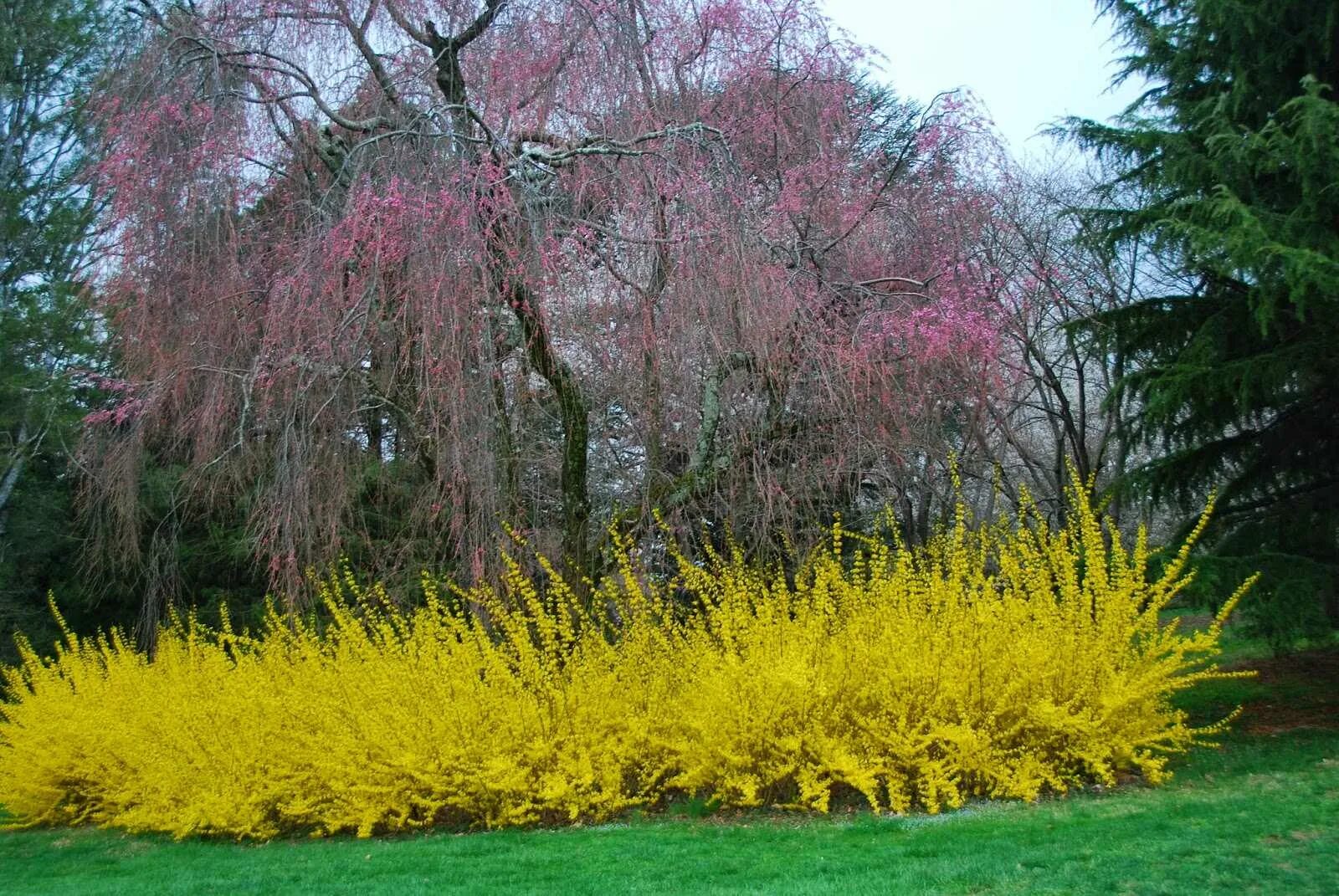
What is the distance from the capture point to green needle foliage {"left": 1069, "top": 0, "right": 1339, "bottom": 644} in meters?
6.84

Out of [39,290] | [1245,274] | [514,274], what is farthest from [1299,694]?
[39,290]

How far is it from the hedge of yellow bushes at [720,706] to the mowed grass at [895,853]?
0.27 meters

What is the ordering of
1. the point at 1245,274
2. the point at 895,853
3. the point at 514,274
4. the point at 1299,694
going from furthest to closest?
the point at 1299,694
the point at 1245,274
the point at 514,274
the point at 895,853

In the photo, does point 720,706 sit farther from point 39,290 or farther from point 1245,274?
point 39,290

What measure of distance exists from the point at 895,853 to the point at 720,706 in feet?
5.43

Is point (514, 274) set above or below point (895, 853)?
above

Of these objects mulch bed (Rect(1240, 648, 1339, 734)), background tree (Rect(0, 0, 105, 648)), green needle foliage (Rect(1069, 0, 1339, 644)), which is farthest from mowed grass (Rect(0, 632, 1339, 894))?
background tree (Rect(0, 0, 105, 648))

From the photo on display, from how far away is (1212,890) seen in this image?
12.7ft

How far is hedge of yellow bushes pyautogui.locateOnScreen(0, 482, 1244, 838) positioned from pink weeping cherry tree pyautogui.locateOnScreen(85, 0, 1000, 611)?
0.85 meters

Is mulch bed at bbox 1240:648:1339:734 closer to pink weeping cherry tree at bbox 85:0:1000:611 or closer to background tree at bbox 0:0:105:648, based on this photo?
pink weeping cherry tree at bbox 85:0:1000:611

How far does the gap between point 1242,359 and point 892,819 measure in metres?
4.01

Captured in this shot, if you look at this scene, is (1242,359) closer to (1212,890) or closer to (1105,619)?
(1105,619)

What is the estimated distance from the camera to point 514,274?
6.31 metres

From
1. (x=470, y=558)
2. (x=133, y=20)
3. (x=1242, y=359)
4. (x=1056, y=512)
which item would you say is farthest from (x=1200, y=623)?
(x=133, y=20)
